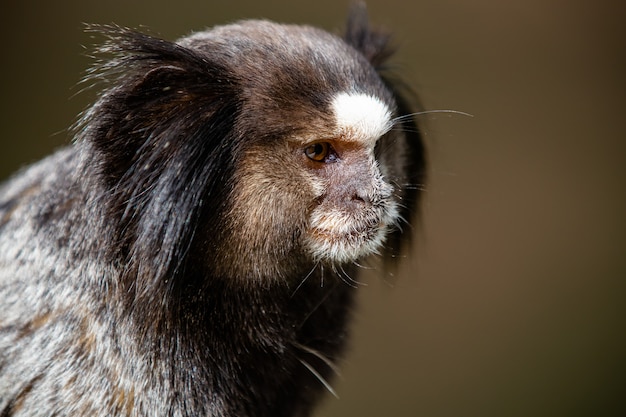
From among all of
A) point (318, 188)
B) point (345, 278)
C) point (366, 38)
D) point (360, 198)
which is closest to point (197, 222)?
point (318, 188)

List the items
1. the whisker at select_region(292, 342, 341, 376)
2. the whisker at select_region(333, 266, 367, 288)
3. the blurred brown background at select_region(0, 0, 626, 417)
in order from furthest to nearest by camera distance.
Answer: the blurred brown background at select_region(0, 0, 626, 417), the whisker at select_region(292, 342, 341, 376), the whisker at select_region(333, 266, 367, 288)

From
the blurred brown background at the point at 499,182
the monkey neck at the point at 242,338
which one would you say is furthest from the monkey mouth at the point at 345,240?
the blurred brown background at the point at 499,182

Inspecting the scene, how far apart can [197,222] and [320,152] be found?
0.39 meters

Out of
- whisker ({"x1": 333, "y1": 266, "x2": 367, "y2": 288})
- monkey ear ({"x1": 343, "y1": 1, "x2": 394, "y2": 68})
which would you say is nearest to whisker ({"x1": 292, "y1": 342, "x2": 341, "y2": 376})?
whisker ({"x1": 333, "y1": 266, "x2": 367, "y2": 288})

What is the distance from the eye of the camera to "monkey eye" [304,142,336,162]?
234 centimetres

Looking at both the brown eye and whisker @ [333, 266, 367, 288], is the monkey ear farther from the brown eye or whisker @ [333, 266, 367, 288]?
whisker @ [333, 266, 367, 288]

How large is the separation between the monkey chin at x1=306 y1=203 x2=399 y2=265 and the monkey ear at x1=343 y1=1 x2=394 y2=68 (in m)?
0.70

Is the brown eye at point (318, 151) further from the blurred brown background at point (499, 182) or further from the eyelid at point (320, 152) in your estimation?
the blurred brown background at point (499, 182)

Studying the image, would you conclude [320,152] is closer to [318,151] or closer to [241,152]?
[318,151]

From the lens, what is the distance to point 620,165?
218 inches

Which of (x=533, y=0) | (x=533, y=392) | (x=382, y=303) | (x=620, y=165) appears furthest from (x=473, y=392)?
(x=533, y=0)

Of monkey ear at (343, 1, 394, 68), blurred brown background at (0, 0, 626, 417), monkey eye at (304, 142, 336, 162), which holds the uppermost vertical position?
monkey ear at (343, 1, 394, 68)

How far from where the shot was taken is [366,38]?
294 centimetres

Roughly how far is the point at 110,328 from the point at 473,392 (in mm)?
3574
